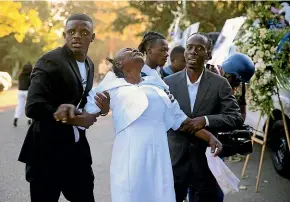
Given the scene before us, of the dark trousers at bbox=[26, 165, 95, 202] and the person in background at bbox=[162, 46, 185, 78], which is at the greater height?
the person in background at bbox=[162, 46, 185, 78]

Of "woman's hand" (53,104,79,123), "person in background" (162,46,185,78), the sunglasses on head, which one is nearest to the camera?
"woman's hand" (53,104,79,123)

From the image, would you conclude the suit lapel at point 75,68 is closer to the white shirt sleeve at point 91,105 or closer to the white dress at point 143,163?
the white shirt sleeve at point 91,105

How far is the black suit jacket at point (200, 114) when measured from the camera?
2988 millimetres

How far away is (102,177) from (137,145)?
3198 mm

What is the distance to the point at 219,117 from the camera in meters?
2.89

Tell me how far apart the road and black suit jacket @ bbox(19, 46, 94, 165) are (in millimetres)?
2128

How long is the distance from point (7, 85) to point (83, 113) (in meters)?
1.06

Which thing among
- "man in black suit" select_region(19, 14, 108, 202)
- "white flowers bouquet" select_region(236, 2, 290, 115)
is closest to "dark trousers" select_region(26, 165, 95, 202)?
"man in black suit" select_region(19, 14, 108, 202)

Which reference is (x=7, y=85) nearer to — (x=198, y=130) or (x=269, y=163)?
(x=198, y=130)

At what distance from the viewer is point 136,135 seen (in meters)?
2.54

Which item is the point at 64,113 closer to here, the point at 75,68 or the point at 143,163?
the point at 75,68

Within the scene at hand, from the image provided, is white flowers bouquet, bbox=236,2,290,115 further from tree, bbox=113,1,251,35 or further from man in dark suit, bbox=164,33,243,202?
tree, bbox=113,1,251,35

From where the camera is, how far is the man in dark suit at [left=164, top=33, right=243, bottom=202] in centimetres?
300

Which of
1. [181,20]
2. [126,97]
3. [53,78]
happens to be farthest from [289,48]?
[181,20]
